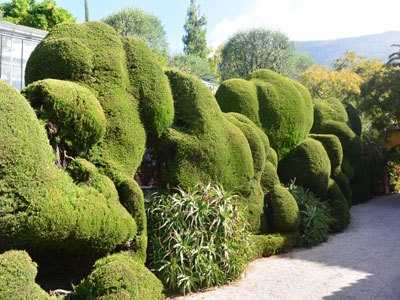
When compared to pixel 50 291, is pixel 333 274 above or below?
below

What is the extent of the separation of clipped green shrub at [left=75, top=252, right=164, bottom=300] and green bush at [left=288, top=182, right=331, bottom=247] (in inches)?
180

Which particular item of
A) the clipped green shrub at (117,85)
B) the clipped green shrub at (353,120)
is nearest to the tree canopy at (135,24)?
the clipped green shrub at (353,120)

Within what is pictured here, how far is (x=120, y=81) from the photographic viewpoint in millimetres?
5570

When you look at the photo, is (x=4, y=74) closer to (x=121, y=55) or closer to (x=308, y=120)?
(x=121, y=55)

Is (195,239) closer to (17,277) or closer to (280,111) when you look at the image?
(17,277)

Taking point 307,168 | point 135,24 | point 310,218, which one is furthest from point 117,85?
point 135,24

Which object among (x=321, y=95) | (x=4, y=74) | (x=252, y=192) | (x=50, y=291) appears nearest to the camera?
(x=50, y=291)

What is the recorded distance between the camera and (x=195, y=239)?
5.47 metres

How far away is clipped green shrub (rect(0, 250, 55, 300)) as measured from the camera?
3305 mm

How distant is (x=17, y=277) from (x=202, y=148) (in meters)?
3.66

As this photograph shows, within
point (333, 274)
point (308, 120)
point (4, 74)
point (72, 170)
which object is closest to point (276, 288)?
point (333, 274)

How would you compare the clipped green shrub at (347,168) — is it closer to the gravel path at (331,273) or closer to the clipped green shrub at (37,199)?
the gravel path at (331,273)

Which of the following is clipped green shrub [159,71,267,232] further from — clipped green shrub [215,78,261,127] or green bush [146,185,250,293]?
clipped green shrub [215,78,261,127]

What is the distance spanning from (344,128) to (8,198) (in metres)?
10.6
